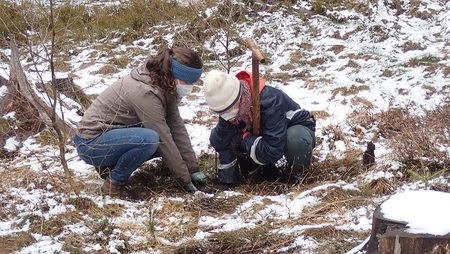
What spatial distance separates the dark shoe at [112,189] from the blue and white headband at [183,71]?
892 mm

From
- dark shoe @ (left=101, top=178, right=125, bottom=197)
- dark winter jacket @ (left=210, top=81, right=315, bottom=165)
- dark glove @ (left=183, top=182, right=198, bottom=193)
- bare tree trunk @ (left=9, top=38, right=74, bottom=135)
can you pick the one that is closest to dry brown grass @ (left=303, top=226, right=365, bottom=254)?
dark winter jacket @ (left=210, top=81, right=315, bottom=165)

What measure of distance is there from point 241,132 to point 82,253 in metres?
1.47

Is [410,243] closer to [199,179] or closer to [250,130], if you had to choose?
[250,130]

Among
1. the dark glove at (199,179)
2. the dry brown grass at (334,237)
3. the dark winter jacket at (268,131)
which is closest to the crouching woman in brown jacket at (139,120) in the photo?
the dark glove at (199,179)

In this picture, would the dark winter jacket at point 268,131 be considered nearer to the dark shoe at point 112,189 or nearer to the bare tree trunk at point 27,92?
the dark shoe at point 112,189

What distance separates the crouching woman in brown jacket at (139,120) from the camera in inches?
137

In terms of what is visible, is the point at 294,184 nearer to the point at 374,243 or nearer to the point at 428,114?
the point at 428,114

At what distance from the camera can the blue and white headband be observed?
11.3 ft

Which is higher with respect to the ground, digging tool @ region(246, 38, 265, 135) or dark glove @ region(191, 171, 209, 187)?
digging tool @ region(246, 38, 265, 135)

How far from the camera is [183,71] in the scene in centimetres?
346

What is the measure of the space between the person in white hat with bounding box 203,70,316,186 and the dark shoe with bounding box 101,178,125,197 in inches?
28.7

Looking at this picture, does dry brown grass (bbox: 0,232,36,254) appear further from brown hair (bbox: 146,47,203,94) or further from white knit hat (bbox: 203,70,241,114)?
white knit hat (bbox: 203,70,241,114)

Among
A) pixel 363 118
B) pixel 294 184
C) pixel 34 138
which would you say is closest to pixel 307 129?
pixel 294 184

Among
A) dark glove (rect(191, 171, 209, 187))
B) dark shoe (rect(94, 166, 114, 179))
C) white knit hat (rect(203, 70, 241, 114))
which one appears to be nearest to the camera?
white knit hat (rect(203, 70, 241, 114))
